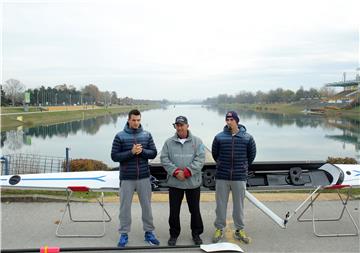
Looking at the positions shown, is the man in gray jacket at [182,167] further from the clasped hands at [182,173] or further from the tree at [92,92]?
the tree at [92,92]

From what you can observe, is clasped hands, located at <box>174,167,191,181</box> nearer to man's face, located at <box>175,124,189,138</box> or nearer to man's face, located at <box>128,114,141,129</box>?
man's face, located at <box>175,124,189,138</box>

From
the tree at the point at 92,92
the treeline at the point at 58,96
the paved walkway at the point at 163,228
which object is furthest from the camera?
the tree at the point at 92,92

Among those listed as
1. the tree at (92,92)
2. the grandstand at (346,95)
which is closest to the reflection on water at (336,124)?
the grandstand at (346,95)

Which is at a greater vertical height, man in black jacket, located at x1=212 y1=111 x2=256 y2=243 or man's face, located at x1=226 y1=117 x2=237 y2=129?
man's face, located at x1=226 y1=117 x2=237 y2=129

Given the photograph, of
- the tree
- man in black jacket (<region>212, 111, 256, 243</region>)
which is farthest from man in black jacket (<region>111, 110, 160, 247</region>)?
the tree

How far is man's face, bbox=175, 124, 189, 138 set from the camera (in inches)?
193

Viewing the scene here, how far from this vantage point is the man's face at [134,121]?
16.2 ft

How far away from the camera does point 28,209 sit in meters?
6.39

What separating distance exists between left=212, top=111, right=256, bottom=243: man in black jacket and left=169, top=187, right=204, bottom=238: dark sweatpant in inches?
11.8

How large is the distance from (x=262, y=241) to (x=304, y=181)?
1.83 metres

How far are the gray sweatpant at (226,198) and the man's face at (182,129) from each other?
2.67ft

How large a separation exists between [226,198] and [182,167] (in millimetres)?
789

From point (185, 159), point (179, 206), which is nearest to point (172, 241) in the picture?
point (179, 206)

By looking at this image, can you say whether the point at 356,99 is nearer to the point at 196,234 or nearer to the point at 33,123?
the point at 33,123
